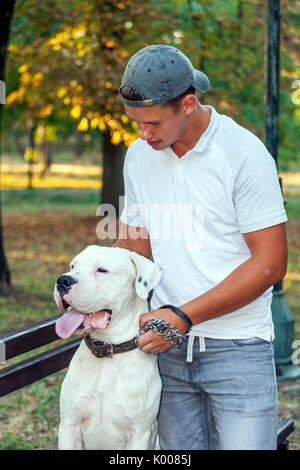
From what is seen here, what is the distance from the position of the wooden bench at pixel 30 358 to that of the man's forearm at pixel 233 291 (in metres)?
0.96

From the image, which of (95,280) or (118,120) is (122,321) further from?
(118,120)

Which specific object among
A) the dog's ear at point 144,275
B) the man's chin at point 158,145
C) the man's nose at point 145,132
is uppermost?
the man's nose at point 145,132

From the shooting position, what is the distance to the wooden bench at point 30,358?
10.8ft

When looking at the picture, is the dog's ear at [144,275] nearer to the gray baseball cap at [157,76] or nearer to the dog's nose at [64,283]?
the dog's nose at [64,283]

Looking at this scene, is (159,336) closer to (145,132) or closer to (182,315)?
(182,315)

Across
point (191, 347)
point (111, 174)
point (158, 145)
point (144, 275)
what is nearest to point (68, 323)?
point (144, 275)

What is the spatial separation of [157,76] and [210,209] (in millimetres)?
596

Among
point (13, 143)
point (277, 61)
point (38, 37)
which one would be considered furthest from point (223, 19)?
point (13, 143)

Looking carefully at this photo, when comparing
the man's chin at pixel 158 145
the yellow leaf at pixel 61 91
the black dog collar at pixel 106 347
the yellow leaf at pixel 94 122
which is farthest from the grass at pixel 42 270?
the yellow leaf at pixel 61 91

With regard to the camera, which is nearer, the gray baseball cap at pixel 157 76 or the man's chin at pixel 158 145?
the gray baseball cap at pixel 157 76

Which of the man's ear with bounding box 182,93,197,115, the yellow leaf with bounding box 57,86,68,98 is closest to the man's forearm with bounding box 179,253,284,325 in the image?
the man's ear with bounding box 182,93,197,115

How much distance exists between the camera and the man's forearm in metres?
2.80

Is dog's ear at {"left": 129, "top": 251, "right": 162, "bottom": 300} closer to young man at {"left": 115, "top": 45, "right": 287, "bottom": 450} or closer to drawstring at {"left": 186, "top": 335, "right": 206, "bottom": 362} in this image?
young man at {"left": 115, "top": 45, "right": 287, "bottom": 450}

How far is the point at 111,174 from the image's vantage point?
1866 cm
